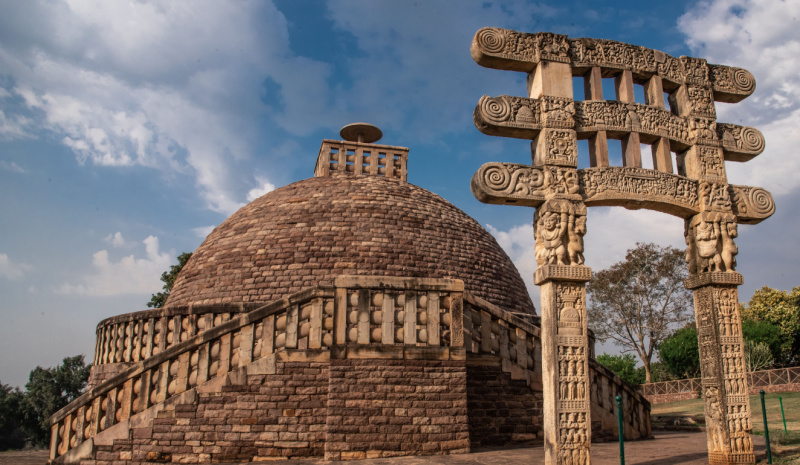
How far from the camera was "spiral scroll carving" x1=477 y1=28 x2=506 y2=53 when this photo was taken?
685 centimetres

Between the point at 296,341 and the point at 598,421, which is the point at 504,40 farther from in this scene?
the point at 598,421

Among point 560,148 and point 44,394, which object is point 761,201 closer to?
point 560,148

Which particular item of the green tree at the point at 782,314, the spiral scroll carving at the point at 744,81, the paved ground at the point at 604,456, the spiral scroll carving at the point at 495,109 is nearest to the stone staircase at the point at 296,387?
the paved ground at the point at 604,456

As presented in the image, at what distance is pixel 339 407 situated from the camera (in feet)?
25.9

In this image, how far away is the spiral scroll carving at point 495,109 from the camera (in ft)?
21.8

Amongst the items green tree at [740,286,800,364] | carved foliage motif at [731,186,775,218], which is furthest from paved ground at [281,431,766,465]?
green tree at [740,286,800,364]

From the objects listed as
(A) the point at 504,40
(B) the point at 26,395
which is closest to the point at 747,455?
(A) the point at 504,40

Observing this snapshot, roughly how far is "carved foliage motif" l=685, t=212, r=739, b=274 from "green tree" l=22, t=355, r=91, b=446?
68.1 ft

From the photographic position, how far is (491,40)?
271 inches

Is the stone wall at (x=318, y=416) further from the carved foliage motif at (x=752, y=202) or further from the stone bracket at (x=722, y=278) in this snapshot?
the carved foliage motif at (x=752, y=202)

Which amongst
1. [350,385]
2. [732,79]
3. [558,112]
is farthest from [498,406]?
[732,79]

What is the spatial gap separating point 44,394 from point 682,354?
26609mm

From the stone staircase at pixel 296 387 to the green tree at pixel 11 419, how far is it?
1536 cm

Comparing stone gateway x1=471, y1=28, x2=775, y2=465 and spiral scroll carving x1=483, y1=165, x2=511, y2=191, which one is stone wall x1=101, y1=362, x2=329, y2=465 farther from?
spiral scroll carving x1=483, y1=165, x2=511, y2=191
